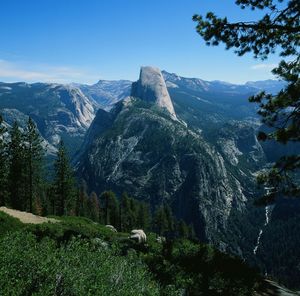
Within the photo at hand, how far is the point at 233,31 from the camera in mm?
19266

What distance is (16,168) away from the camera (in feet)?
239

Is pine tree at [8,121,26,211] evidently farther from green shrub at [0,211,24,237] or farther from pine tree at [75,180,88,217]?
pine tree at [75,180,88,217]

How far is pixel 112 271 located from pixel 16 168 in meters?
59.2

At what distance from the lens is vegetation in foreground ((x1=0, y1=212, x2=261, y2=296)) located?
1563cm

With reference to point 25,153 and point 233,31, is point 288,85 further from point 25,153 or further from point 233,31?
point 25,153

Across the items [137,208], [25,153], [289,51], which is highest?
[289,51]

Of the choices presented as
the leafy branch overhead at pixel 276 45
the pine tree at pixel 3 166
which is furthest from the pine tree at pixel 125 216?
the leafy branch overhead at pixel 276 45

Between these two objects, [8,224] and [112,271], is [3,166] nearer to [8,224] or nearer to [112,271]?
[8,224]

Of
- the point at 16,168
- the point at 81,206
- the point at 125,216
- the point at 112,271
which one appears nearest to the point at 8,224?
the point at 112,271

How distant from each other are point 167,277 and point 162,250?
6.61m

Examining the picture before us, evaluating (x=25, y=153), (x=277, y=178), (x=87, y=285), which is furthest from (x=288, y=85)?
(x=25, y=153)

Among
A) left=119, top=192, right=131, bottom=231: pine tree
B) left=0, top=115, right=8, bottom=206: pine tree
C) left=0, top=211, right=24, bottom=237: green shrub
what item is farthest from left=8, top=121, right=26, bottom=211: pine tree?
left=119, top=192, right=131, bottom=231: pine tree

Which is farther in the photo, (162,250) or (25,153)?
(25,153)

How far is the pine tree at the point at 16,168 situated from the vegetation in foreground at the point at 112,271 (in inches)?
1695
